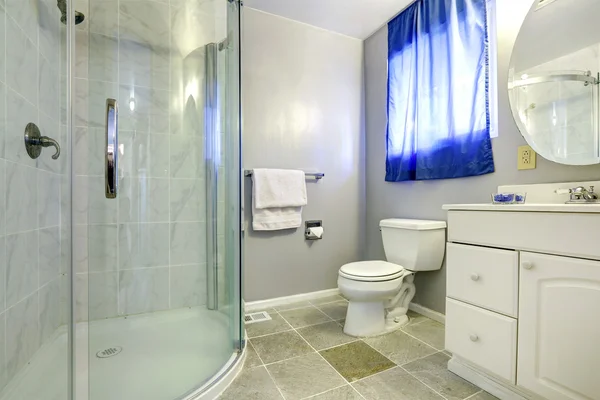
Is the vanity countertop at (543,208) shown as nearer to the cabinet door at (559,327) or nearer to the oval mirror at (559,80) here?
the cabinet door at (559,327)

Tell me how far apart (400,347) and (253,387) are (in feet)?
2.61

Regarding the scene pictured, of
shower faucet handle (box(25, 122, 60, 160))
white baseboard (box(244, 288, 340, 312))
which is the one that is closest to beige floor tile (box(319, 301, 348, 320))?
white baseboard (box(244, 288, 340, 312))

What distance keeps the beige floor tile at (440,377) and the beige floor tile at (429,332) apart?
12 cm

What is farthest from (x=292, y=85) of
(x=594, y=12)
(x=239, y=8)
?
(x=594, y=12)

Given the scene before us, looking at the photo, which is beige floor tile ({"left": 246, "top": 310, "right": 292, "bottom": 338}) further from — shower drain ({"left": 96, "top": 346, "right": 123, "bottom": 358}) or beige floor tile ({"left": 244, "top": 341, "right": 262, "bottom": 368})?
shower drain ({"left": 96, "top": 346, "right": 123, "bottom": 358})

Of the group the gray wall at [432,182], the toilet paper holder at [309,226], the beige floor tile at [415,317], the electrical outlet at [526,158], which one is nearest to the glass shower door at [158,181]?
the toilet paper holder at [309,226]

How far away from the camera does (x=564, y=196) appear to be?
4.03 ft

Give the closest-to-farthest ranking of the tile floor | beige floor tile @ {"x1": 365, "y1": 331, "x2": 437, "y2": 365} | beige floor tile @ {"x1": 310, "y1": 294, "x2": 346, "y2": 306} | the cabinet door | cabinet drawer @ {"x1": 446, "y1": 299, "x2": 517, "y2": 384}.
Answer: the cabinet door → cabinet drawer @ {"x1": 446, "y1": 299, "x2": 517, "y2": 384} → the tile floor → beige floor tile @ {"x1": 365, "y1": 331, "x2": 437, "y2": 365} → beige floor tile @ {"x1": 310, "y1": 294, "x2": 346, "y2": 306}

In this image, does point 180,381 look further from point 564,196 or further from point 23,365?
point 564,196

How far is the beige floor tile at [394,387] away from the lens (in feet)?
3.71

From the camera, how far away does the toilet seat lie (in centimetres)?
152

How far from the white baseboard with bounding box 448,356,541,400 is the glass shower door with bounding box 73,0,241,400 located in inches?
40.0

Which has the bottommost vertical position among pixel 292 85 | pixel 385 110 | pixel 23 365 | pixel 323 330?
pixel 323 330

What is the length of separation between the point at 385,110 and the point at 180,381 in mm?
2150
